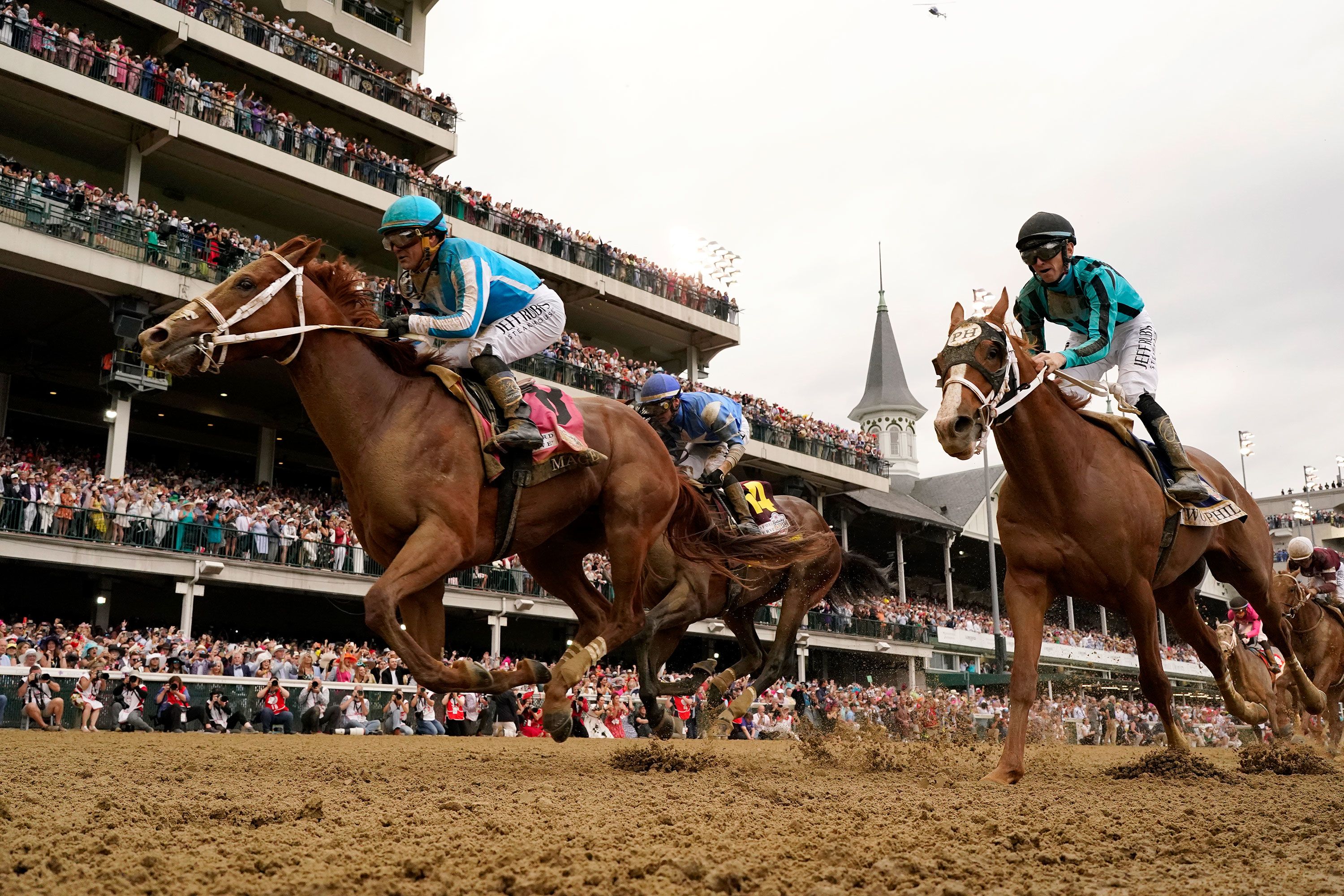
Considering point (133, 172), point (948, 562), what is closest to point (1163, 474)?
point (133, 172)

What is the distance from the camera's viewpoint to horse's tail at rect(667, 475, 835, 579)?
8.45 meters

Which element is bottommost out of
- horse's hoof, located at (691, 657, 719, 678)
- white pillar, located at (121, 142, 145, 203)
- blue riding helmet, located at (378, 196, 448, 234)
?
horse's hoof, located at (691, 657, 719, 678)

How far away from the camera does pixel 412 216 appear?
262 inches

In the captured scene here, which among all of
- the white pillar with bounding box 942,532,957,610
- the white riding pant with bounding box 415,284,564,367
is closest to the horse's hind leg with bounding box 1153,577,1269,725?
the white riding pant with bounding box 415,284,564,367

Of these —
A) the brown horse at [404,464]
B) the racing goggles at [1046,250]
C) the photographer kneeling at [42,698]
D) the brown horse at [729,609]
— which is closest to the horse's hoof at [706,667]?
the brown horse at [729,609]

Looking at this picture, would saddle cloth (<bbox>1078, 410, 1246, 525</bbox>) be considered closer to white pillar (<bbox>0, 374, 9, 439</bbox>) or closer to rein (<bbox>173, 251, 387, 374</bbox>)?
rein (<bbox>173, 251, 387, 374</bbox>)

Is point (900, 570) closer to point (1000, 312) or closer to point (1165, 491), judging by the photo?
point (1165, 491)

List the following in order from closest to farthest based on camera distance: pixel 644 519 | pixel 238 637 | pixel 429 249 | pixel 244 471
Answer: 1. pixel 429 249
2. pixel 644 519
3. pixel 238 637
4. pixel 244 471

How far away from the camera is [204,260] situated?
2225 centimetres

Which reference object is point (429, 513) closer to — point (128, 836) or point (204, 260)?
point (128, 836)

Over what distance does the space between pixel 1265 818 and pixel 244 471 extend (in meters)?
31.7

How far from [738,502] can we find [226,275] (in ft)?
51.9

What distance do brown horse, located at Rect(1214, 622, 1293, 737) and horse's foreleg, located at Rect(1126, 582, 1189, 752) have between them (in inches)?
56.8

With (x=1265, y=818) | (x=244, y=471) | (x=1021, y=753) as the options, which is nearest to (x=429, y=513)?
(x=1021, y=753)
